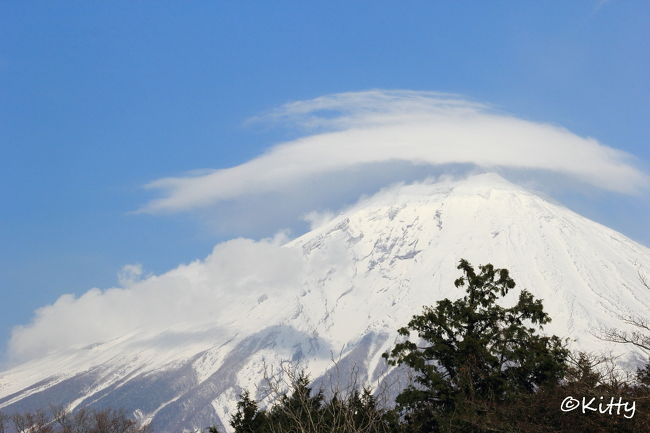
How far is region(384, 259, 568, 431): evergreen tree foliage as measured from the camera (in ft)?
77.3

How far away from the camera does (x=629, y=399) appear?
15977 mm

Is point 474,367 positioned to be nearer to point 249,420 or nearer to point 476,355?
point 476,355

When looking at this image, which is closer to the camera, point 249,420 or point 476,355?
point 476,355

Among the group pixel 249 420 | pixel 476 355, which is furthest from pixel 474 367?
pixel 249 420

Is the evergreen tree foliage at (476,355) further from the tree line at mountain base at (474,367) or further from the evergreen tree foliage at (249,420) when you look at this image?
the evergreen tree foliage at (249,420)

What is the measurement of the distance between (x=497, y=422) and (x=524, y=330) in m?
6.71

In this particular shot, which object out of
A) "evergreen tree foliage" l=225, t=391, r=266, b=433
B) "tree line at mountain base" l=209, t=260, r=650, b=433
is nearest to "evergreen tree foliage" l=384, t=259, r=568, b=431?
"tree line at mountain base" l=209, t=260, r=650, b=433

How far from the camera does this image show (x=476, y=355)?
949 inches

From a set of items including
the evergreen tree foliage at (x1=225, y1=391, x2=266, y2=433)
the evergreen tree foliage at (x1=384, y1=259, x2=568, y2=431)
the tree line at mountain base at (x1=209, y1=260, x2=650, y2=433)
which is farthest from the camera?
the evergreen tree foliage at (x1=225, y1=391, x2=266, y2=433)

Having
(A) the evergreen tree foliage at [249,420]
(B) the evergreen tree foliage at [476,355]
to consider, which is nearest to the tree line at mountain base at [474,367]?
(B) the evergreen tree foliage at [476,355]

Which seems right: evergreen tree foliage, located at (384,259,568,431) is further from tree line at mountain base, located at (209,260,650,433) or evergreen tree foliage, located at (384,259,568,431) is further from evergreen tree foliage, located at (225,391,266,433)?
evergreen tree foliage, located at (225,391,266,433)

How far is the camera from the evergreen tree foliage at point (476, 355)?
77.3 feet

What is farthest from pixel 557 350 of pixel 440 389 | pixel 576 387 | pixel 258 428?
pixel 258 428

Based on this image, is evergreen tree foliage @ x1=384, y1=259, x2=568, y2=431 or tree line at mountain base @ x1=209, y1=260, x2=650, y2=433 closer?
tree line at mountain base @ x1=209, y1=260, x2=650, y2=433
